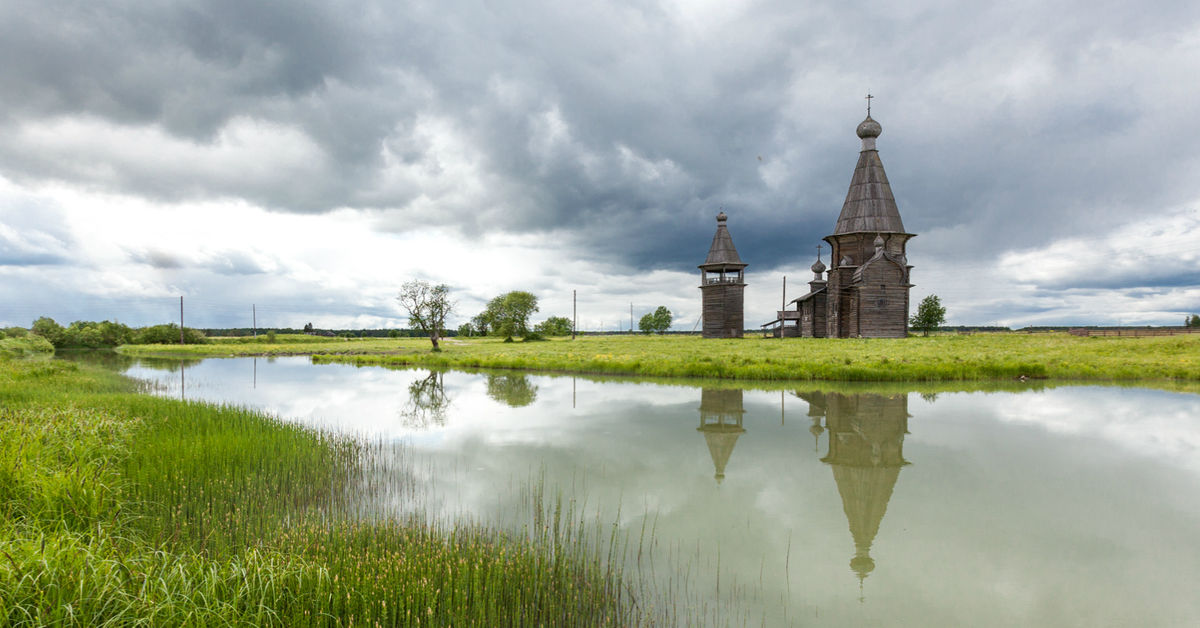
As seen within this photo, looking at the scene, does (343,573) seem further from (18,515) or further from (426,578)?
(18,515)

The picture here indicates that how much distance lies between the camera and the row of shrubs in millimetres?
63406

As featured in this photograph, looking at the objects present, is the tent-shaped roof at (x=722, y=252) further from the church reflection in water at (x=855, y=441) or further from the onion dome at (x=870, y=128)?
the church reflection in water at (x=855, y=441)

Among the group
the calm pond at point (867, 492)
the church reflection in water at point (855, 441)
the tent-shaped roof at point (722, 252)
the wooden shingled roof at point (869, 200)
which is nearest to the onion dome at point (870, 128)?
the wooden shingled roof at point (869, 200)

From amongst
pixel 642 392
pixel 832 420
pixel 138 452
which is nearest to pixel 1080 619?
pixel 832 420

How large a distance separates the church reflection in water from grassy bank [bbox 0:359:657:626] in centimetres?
349

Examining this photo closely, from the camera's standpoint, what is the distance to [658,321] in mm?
101875

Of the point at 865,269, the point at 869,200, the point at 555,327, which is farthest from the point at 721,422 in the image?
the point at 555,327

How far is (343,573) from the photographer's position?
388cm

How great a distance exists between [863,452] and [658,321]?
92.5 m

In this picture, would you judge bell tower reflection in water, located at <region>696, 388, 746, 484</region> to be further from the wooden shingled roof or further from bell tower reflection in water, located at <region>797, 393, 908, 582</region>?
the wooden shingled roof

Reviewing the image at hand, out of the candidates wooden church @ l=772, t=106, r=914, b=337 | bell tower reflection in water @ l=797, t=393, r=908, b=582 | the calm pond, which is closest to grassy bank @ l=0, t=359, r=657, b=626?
the calm pond

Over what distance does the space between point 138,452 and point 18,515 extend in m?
2.32

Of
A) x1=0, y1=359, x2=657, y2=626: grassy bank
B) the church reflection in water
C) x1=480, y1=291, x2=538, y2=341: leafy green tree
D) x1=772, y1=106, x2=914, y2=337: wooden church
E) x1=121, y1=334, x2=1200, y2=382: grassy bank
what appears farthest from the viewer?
x1=480, y1=291, x2=538, y2=341: leafy green tree

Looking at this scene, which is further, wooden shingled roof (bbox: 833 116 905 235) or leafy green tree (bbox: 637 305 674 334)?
leafy green tree (bbox: 637 305 674 334)
